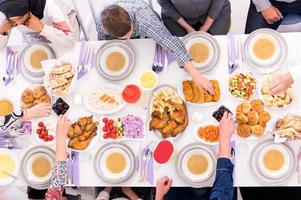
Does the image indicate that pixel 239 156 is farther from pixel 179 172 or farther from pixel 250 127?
pixel 179 172

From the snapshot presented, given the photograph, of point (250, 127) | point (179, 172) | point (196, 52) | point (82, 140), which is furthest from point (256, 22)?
point (82, 140)

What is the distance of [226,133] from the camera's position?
1740 millimetres

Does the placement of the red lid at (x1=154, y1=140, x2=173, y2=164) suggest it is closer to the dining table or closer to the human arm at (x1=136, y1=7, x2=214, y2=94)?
the dining table

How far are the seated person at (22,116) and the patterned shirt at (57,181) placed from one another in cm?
27

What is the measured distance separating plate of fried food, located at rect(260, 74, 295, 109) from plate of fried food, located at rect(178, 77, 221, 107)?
0.64 ft

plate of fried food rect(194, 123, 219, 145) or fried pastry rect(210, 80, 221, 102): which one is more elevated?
fried pastry rect(210, 80, 221, 102)

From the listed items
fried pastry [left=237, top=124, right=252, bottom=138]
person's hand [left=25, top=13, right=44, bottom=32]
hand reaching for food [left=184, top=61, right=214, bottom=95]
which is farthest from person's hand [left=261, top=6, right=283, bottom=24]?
person's hand [left=25, top=13, right=44, bottom=32]

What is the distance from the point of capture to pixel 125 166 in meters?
1.86

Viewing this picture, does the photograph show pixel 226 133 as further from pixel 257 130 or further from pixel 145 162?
pixel 145 162

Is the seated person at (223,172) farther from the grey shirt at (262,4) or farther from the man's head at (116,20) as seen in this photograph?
the grey shirt at (262,4)

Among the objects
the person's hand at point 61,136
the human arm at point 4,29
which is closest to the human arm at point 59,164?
the person's hand at point 61,136

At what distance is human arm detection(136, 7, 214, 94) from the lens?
6.11 feet

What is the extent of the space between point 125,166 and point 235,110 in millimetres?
544

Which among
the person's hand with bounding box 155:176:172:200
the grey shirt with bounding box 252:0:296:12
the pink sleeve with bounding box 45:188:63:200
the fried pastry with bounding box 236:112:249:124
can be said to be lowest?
the pink sleeve with bounding box 45:188:63:200
